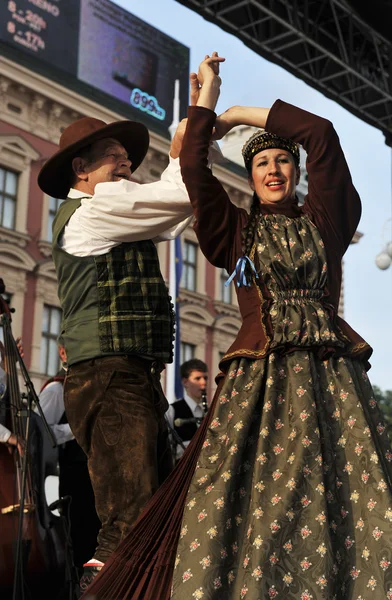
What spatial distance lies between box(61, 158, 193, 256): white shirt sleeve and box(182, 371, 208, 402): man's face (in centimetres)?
428

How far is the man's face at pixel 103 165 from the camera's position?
12.4ft

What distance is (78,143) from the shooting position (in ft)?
12.3

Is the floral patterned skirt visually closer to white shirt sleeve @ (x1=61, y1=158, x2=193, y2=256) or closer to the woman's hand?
white shirt sleeve @ (x1=61, y1=158, x2=193, y2=256)

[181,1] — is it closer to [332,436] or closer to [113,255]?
[113,255]

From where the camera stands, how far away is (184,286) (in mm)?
24094

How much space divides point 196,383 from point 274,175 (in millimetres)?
4580

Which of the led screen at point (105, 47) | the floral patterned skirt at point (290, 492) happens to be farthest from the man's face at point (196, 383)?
the led screen at point (105, 47)

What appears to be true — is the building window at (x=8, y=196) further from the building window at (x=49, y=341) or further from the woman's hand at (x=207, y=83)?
the woman's hand at (x=207, y=83)

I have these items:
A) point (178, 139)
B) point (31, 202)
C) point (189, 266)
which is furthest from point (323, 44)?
point (189, 266)

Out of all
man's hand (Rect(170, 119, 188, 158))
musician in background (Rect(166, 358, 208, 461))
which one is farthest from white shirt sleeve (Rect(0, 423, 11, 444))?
musician in background (Rect(166, 358, 208, 461))

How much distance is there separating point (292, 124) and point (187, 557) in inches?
60.2

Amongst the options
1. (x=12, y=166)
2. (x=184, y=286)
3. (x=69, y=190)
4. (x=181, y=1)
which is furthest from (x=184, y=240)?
(x=69, y=190)

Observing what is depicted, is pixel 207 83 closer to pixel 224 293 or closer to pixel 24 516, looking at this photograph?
pixel 24 516

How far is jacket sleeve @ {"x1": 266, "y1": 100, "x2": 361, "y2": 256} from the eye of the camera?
324 cm
